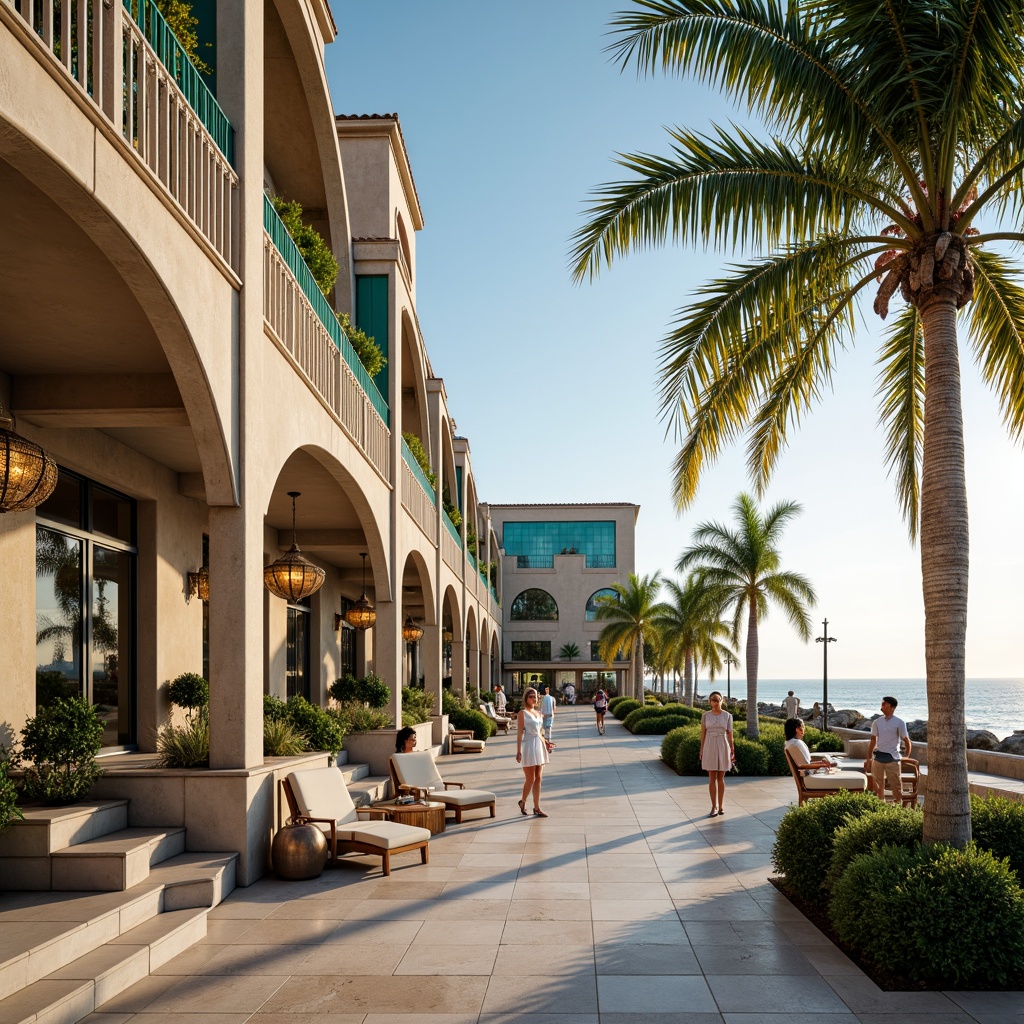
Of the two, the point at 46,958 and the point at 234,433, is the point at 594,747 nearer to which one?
the point at 234,433

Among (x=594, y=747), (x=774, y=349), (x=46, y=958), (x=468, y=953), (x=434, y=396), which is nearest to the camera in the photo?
(x=46, y=958)

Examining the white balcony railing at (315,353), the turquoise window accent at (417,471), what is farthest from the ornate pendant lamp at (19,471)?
the turquoise window accent at (417,471)

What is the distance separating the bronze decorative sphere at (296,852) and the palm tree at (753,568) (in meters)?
18.1

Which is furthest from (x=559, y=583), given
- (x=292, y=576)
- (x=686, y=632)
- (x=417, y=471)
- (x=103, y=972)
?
(x=103, y=972)

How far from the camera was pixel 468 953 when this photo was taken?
25.0ft

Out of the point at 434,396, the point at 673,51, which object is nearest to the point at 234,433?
the point at 673,51

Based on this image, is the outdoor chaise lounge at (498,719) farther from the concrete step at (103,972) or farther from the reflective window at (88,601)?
the concrete step at (103,972)

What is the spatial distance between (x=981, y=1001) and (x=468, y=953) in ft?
11.6

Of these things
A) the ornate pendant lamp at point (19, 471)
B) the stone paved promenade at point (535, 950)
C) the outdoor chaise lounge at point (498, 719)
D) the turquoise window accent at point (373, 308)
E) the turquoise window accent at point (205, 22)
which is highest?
the turquoise window accent at point (205, 22)

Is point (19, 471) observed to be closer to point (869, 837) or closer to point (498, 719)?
point (869, 837)

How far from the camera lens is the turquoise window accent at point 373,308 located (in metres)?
18.5

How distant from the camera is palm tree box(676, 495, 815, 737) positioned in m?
26.5

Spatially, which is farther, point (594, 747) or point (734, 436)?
point (594, 747)

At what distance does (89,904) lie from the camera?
24.2 ft
